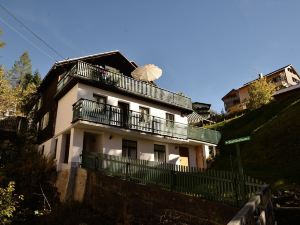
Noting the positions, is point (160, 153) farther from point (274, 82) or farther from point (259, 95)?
point (274, 82)

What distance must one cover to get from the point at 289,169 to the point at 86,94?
14.8 metres

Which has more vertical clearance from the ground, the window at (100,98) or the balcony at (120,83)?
the balcony at (120,83)

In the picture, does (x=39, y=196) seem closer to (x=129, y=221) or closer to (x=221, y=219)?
(x=129, y=221)

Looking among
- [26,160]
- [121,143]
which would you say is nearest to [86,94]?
[121,143]

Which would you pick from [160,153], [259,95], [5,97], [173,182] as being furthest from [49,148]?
[259,95]

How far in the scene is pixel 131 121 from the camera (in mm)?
19312

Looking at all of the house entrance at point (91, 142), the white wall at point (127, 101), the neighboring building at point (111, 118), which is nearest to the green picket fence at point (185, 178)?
the house entrance at point (91, 142)

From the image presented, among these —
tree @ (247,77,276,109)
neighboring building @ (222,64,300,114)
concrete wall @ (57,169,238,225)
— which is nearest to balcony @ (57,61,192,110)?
concrete wall @ (57,169,238,225)

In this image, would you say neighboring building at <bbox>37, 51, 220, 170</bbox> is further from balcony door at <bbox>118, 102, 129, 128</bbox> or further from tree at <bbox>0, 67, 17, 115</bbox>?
tree at <bbox>0, 67, 17, 115</bbox>

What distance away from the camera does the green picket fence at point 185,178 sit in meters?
9.30

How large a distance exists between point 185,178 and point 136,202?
2.67 metres

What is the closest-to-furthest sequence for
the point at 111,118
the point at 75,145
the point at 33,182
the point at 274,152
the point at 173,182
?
1. the point at 173,182
2. the point at 75,145
3. the point at 33,182
4. the point at 111,118
5. the point at 274,152

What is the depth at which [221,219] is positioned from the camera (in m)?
9.07

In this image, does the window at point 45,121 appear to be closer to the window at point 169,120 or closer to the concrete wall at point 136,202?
the concrete wall at point 136,202
